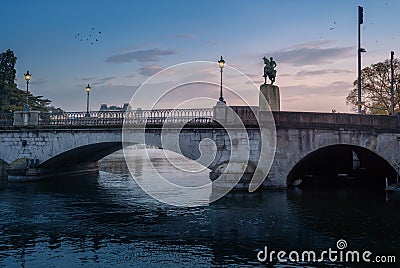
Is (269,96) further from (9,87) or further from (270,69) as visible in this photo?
(9,87)

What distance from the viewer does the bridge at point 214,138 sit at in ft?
81.9

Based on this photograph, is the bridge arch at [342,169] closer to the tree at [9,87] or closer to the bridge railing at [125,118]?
the bridge railing at [125,118]

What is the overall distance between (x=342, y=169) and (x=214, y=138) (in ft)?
63.2

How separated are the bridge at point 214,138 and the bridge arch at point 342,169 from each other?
0.63 feet

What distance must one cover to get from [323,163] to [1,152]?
26872 millimetres

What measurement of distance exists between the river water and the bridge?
267cm

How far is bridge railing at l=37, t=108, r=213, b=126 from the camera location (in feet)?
89.8

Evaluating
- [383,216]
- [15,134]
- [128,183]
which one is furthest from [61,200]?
[383,216]

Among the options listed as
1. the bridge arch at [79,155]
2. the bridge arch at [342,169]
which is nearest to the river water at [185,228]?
the bridge arch at [342,169]

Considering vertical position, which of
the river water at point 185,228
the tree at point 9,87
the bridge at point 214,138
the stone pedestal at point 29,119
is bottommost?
the river water at point 185,228

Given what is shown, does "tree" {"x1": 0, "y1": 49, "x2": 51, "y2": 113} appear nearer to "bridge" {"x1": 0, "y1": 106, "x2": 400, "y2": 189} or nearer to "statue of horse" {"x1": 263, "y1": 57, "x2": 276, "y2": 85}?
"bridge" {"x1": 0, "y1": 106, "x2": 400, "y2": 189}

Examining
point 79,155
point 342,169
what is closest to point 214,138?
point 79,155

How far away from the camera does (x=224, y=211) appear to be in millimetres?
20281

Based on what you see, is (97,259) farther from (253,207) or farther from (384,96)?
(384,96)
